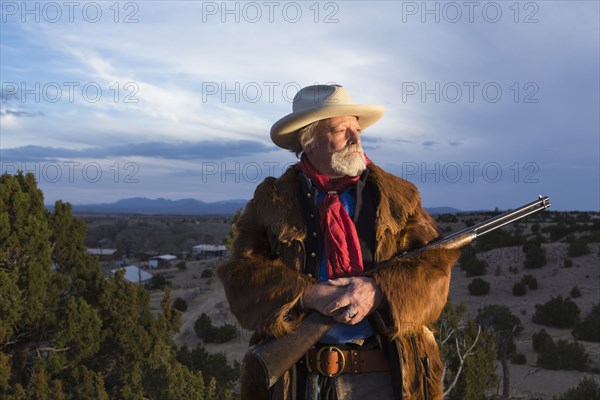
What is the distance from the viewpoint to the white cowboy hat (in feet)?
10.4

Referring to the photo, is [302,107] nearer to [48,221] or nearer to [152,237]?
[48,221]

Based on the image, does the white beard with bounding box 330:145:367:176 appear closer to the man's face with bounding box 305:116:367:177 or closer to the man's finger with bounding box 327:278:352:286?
the man's face with bounding box 305:116:367:177

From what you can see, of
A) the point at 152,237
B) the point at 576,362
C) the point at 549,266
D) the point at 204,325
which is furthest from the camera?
the point at 152,237

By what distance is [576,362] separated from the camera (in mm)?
17750

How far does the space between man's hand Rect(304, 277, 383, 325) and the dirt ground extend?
14.6m

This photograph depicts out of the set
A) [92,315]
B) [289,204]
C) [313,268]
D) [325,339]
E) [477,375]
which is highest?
[289,204]

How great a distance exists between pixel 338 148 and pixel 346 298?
2.68ft

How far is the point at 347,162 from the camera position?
10.3 feet

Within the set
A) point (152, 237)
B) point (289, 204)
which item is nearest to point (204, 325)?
point (289, 204)

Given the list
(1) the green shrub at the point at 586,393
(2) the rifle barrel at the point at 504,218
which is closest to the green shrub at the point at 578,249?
(1) the green shrub at the point at 586,393

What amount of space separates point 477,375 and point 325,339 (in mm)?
8968

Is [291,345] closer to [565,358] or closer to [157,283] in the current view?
[565,358]

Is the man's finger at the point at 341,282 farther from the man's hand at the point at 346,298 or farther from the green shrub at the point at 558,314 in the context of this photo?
the green shrub at the point at 558,314

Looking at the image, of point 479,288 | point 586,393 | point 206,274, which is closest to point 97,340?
point 586,393
